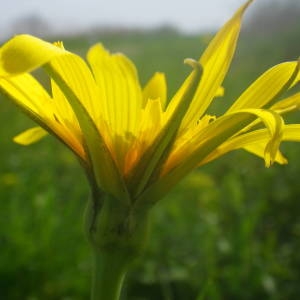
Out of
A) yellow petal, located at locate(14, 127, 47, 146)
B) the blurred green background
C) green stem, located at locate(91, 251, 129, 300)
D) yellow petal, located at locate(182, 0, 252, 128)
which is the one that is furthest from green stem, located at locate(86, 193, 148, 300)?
the blurred green background

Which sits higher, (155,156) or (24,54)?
(24,54)

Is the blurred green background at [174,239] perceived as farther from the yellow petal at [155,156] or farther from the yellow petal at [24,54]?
the yellow petal at [24,54]

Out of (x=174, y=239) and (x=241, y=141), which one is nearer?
(x=241, y=141)

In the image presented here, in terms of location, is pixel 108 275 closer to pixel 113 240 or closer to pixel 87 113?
pixel 113 240

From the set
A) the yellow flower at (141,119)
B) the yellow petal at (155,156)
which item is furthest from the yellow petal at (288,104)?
the yellow petal at (155,156)

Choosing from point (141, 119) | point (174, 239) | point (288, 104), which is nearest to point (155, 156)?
point (141, 119)

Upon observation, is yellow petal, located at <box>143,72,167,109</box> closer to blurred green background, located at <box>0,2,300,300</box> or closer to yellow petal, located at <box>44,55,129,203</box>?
yellow petal, located at <box>44,55,129,203</box>
